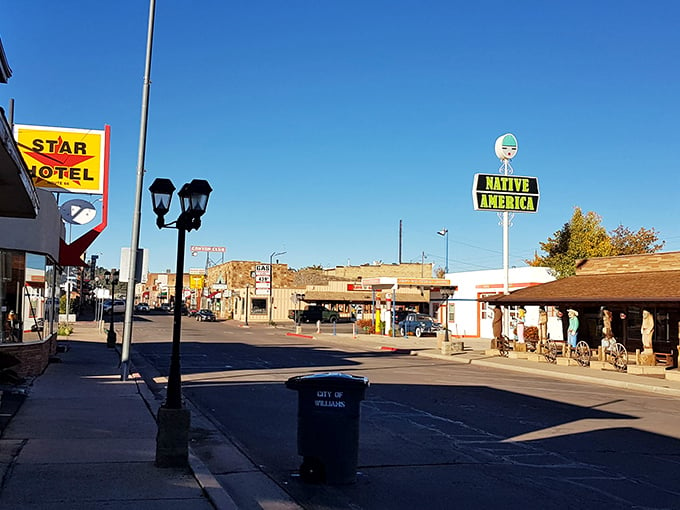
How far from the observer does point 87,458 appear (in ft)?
28.7

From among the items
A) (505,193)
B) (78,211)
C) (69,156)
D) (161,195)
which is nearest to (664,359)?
(505,193)

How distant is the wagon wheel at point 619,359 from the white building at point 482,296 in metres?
16.3

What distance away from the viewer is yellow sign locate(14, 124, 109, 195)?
2209 cm

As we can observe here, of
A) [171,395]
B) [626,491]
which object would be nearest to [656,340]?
[626,491]

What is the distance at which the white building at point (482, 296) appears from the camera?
43.2 m

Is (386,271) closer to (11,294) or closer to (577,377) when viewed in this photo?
(577,377)

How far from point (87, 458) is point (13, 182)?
3340 mm

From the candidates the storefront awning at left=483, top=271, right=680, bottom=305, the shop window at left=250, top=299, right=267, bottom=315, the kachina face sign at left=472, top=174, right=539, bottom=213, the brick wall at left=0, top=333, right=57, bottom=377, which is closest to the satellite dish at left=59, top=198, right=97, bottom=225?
the brick wall at left=0, top=333, right=57, bottom=377

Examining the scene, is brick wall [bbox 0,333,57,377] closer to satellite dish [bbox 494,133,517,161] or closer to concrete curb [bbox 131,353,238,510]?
concrete curb [bbox 131,353,238,510]

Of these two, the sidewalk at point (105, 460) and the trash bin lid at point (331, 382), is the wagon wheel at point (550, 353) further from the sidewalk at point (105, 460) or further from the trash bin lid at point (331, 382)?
the trash bin lid at point (331, 382)

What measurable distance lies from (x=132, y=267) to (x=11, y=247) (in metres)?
2.81

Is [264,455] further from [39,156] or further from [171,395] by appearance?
[39,156]

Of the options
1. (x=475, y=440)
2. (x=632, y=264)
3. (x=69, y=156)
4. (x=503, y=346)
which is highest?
(x=69, y=156)

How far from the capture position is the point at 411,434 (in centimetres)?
1140
